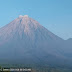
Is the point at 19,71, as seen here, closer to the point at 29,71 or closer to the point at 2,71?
the point at 29,71

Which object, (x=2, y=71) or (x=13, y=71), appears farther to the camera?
(x=13, y=71)

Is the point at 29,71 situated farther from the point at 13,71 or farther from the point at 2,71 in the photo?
the point at 2,71

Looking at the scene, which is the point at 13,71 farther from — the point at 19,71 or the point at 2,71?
the point at 2,71

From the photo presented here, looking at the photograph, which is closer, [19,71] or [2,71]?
[2,71]

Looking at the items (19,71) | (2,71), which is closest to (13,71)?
(19,71)

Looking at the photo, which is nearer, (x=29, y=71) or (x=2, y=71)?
(x=2, y=71)

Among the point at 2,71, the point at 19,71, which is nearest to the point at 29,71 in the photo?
the point at 19,71
